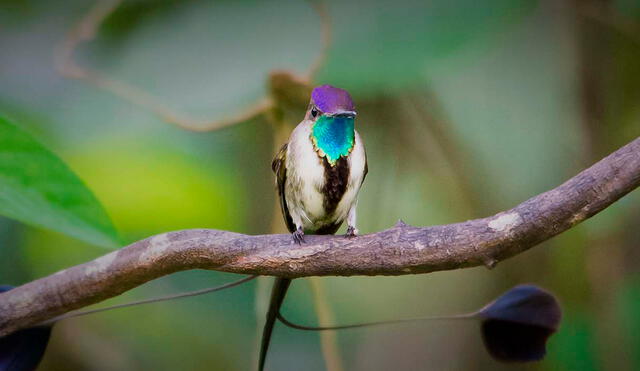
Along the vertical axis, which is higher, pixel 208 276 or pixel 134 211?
pixel 134 211

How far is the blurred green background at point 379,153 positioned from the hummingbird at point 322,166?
1.98 feet

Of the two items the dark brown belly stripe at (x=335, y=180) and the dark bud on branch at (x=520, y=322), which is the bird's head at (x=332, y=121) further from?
the dark bud on branch at (x=520, y=322)

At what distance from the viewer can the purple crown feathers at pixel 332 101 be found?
A: 1038 mm

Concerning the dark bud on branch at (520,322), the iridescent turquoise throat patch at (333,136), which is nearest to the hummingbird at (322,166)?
the iridescent turquoise throat patch at (333,136)

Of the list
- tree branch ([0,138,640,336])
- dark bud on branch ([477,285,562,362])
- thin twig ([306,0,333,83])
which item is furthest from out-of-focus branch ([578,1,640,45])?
tree branch ([0,138,640,336])

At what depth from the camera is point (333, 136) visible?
107 centimetres

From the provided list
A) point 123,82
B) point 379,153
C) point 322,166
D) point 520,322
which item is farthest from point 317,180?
point 123,82

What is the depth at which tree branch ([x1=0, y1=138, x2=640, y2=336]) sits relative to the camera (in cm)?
83

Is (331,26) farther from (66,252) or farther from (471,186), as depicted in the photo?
(66,252)

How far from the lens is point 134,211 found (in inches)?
68.7

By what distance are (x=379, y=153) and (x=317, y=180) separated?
Answer: 0.72 metres

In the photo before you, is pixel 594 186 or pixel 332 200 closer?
pixel 594 186

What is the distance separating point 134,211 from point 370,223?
55 cm

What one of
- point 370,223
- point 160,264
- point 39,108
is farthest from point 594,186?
point 39,108
